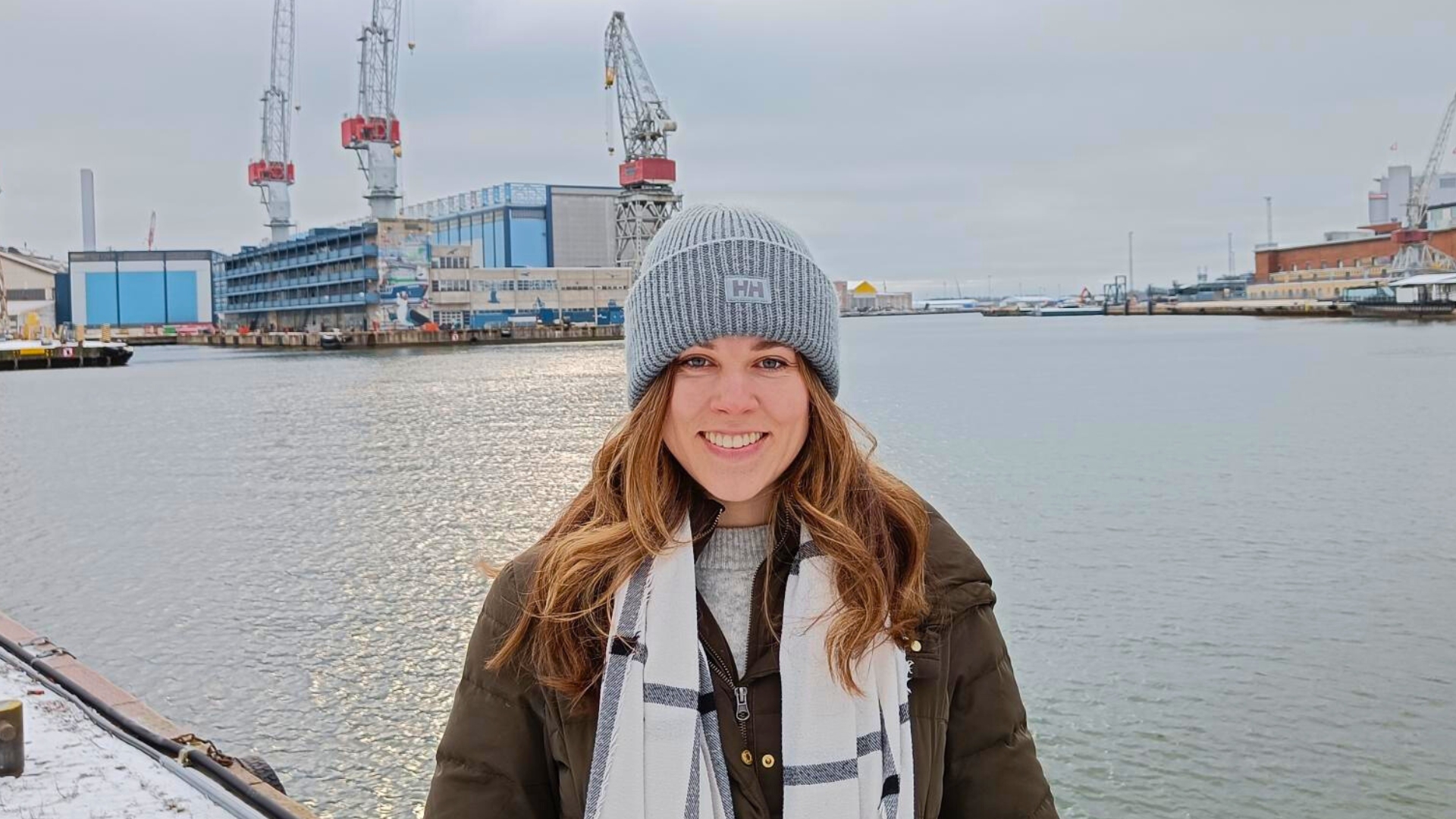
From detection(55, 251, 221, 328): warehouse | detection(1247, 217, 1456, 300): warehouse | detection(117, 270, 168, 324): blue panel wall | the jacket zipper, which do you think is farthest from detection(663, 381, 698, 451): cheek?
detection(117, 270, 168, 324): blue panel wall

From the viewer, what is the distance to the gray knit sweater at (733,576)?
182cm

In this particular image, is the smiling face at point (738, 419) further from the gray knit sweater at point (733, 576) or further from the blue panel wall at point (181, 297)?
the blue panel wall at point (181, 297)

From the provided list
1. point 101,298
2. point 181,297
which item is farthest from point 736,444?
point 181,297

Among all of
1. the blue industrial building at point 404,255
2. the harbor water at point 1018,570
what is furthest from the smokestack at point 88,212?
the harbor water at point 1018,570

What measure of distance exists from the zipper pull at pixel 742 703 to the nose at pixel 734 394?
41 centimetres

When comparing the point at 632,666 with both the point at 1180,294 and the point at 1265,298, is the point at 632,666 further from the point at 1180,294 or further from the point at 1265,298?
the point at 1180,294

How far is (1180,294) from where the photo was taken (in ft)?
500

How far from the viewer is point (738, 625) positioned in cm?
182

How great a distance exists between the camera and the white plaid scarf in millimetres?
1682

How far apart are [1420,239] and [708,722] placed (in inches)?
3998

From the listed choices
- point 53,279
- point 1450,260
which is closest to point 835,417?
point 1450,260

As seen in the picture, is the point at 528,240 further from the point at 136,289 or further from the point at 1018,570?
the point at 1018,570

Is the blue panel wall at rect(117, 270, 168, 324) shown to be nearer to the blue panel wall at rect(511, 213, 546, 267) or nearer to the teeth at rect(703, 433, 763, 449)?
the blue panel wall at rect(511, 213, 546, 267)

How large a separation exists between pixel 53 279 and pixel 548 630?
11677 cm
